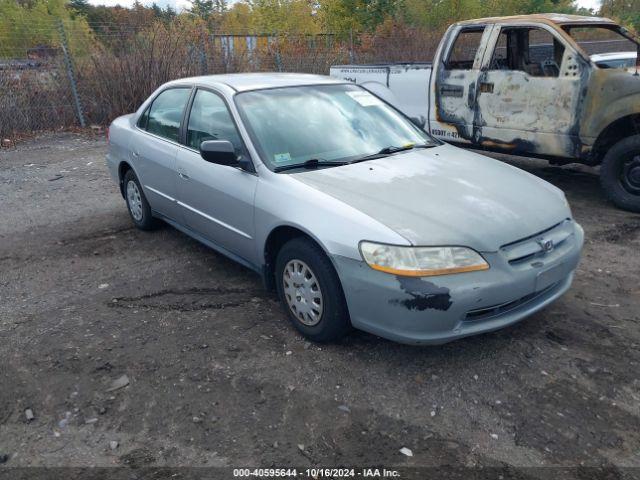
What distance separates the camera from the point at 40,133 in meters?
11.7

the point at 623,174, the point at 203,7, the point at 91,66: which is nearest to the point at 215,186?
the point at 623,174

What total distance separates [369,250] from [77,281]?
112 inches

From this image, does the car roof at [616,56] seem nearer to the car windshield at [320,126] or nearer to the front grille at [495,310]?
the car windshield at [320,126]

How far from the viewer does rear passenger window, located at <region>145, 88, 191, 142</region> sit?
467 centimetres

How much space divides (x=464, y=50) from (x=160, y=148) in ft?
19.7

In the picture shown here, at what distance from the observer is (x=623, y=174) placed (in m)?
5.73

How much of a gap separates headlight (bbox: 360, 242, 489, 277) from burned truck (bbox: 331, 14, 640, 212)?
147 inches

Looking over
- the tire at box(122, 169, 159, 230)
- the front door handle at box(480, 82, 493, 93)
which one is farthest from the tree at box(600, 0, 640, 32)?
the tire at box(122, 169, 159, 230)

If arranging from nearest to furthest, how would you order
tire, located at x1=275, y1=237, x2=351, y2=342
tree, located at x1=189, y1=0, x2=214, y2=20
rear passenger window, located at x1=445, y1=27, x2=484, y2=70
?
tire, located at x1=275, y1=237, x2=351, y2=342, rear passenger window, located at x1=445, y1=27, x2=484, y2=70, tree, located at x1=189, y1=0, x2=214, y2=20

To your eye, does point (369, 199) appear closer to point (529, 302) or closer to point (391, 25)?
point (529, 302)

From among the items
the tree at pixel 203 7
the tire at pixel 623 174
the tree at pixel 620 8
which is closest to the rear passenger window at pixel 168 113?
the tire at pixel 623 174

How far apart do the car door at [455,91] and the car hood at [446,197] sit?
3099 mm

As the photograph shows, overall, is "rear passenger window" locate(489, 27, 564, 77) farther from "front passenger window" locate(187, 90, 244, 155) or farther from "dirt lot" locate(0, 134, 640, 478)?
"front passenger window" locate(187, 90, 244, 155)

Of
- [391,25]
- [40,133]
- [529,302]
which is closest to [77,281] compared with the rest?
[529,302]
